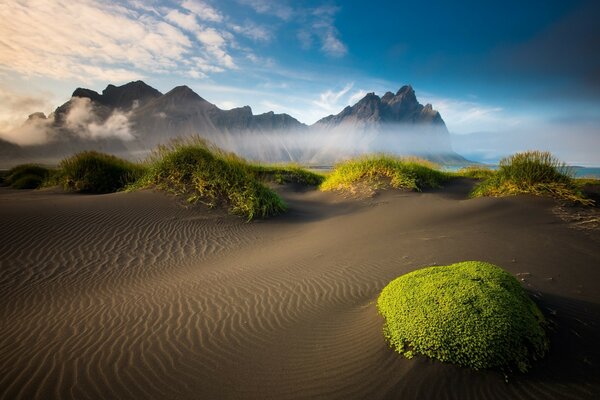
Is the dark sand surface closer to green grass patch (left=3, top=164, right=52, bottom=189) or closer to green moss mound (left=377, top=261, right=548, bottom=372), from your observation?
green moss mound (left=377, top=261, right=548, bottom=372)

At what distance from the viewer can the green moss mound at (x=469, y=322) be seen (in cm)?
237

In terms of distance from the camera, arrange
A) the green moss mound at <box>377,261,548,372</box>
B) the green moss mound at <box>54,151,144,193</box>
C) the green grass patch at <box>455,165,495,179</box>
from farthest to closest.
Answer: the green grass patch at <box>455,165,495,179</box> → the green moss mound at <box>54,151,144,193</box> → the green moss mound at <box>377,261,548,372</box>

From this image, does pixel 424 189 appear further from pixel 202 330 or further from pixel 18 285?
pixel 18 285

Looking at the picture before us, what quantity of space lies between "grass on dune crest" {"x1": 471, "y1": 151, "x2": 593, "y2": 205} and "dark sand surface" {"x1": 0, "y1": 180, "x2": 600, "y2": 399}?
0.63 m

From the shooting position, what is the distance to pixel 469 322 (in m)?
2.49

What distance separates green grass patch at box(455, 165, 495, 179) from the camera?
16.9 meters

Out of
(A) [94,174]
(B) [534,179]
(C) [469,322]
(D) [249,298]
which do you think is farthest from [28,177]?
(B) [534,179]

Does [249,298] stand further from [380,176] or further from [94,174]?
[94,174]

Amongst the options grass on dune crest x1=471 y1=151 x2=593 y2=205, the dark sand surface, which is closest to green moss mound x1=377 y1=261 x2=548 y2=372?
the dark sand surface

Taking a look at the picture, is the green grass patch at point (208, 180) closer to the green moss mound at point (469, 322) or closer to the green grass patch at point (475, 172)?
the green moss mound at point (469, 322)

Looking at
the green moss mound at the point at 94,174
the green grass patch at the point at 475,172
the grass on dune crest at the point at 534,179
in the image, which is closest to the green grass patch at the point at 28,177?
the green moss mound at the point at 94,174

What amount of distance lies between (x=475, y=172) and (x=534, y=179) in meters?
9.64

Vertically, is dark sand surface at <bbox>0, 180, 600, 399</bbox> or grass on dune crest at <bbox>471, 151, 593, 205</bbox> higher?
grass on dune crest at <bbox>471, 151, 593, 205</bbox>

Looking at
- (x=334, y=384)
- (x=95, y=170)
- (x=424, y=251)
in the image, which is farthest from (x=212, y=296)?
(x=95, y=170)
